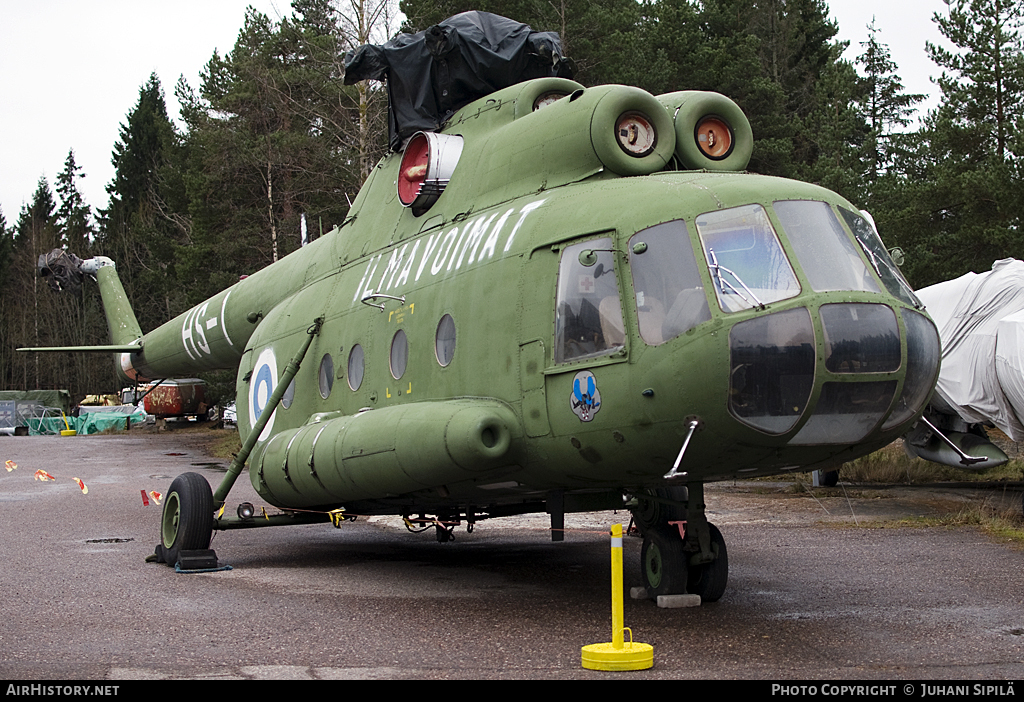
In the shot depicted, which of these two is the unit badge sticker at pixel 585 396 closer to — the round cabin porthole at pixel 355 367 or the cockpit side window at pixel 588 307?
the cockpit side window at pixel 588 307

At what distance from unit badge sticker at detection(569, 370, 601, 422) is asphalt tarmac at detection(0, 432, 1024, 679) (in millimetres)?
1477

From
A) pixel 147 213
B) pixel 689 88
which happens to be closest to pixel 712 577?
pixel 689 88

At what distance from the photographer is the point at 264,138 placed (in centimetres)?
3706

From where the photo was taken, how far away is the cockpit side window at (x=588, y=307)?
6520mm

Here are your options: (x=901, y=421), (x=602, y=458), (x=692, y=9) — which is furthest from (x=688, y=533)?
(x=692, y=9)

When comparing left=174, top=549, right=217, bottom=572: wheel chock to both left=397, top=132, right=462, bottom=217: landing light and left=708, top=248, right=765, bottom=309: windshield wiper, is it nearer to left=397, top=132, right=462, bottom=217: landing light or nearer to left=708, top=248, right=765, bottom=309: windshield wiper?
left=397, top=132, right=462, bottom=217: landing light

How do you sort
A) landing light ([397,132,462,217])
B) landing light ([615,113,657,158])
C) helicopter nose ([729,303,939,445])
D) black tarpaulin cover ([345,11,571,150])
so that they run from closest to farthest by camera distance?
helicopter nose ([729,303,939,445]) < landing light ([615,113,657,158]) < landing light ([397,132,462,217]) < black tarpaulin cover ([345,11,571,150])

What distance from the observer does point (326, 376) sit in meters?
9.91

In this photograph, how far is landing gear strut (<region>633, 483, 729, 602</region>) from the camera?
7285 millimetres

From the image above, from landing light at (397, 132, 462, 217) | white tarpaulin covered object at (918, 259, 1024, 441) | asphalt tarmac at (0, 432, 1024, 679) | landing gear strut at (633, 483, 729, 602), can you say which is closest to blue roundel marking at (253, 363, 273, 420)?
asphalt tarmac at (0, 432, 1024, 679)

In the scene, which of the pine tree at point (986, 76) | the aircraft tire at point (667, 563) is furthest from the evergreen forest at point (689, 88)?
the aircraft tire at point (667, 563)

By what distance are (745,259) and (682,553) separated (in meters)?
2.41
